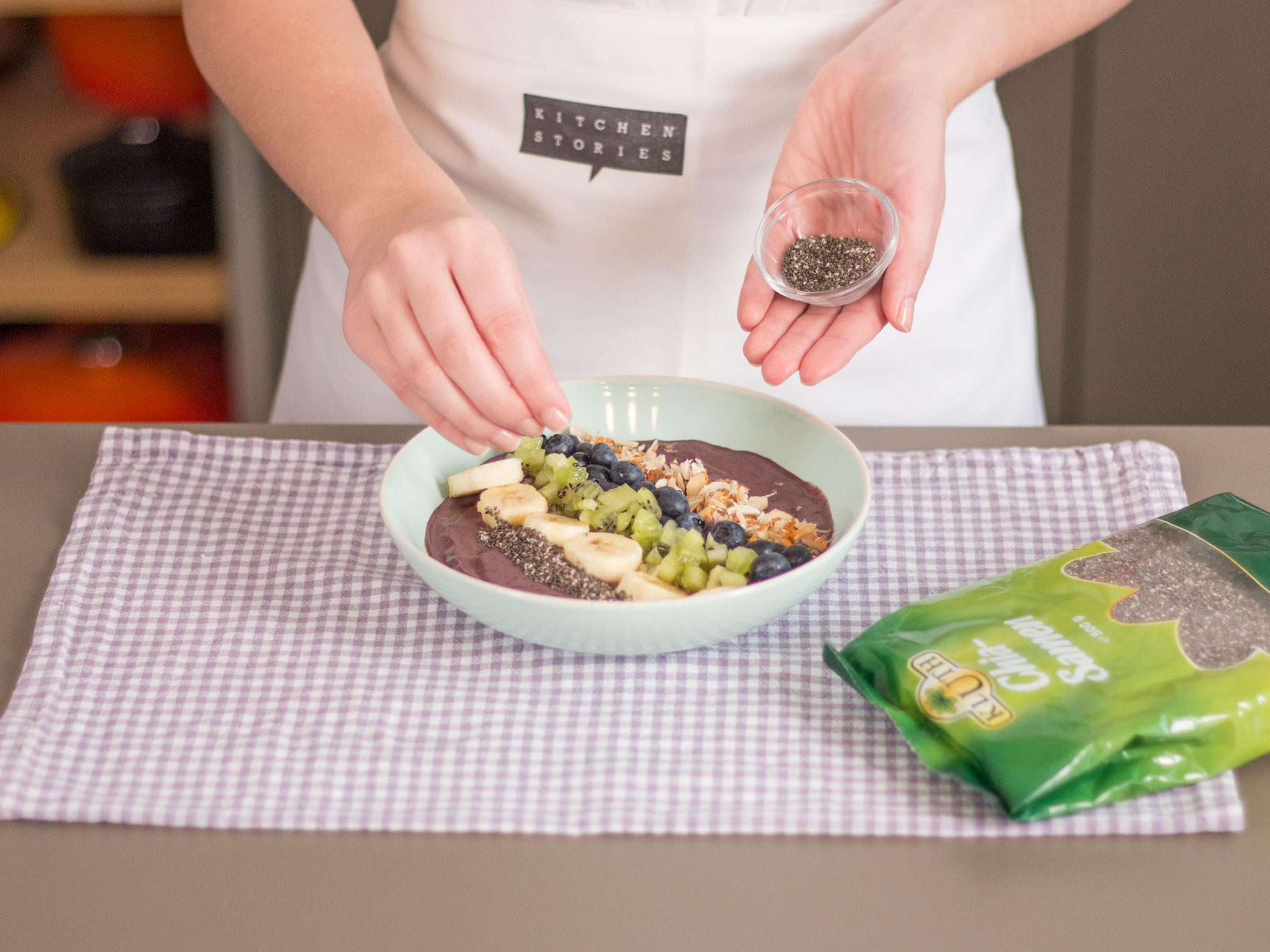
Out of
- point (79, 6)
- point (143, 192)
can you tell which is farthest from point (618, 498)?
point (79, 6)

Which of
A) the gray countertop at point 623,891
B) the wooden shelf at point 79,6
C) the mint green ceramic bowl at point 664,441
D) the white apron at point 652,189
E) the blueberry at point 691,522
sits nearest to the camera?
the gray countertop at point 623,891

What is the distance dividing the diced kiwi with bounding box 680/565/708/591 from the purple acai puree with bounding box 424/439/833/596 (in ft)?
0.30

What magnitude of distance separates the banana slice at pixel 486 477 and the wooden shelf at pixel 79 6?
5.41 ft

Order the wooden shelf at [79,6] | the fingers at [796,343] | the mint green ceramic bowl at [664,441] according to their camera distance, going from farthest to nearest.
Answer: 1. the wooden shelf at [79,6]
2. the fingers at [796,343]
3. the mint green ceramic bowl at [664,441]

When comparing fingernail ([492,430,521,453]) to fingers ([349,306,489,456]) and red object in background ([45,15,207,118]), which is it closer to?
fingers ([349,306,489,456])

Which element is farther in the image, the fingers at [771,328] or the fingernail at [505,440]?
the fingers at [771,328]

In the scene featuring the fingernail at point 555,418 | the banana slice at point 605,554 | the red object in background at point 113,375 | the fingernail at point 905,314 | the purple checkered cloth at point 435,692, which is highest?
the fingernail at point 905,314

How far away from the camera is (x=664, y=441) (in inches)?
40.7

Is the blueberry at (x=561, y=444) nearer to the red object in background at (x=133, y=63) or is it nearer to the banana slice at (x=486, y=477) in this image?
the banana slice at (x=486, y=477)

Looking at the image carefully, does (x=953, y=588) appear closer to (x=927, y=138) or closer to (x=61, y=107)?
(x=927, y=138)

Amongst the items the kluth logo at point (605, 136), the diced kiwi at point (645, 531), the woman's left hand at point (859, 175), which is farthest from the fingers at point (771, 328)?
the kluth logo at point (605, 136)

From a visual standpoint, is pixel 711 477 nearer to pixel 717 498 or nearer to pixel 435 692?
pixel 717 498

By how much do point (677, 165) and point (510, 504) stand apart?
583 mm

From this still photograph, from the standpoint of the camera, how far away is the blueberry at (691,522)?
86 centimetres
